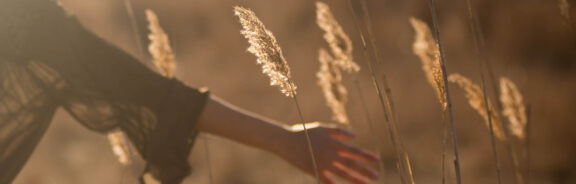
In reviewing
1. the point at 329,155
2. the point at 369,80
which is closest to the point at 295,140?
the point at 329,155

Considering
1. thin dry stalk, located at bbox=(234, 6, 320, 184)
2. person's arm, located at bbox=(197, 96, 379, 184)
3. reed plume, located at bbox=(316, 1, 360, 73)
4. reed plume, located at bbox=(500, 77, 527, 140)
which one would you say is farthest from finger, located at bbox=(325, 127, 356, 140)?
reed plume, located at bbox=(500, 77, 527, 140)

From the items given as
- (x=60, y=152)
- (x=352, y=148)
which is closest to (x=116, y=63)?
(x=352, y=148)

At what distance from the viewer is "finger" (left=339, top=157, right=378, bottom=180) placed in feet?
3.14

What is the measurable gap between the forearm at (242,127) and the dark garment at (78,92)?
3 centimetres

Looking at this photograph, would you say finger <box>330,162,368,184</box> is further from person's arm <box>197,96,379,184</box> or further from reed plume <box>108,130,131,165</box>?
reed plume <box>108,130,131,165</box>

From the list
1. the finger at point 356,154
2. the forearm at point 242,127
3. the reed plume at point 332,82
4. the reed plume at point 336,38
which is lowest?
the forearm at point 242,127

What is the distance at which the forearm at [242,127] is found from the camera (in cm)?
102

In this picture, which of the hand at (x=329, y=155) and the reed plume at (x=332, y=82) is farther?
the reed plume at (x=332, y=82)

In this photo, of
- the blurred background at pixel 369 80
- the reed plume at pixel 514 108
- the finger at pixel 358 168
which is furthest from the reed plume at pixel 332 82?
the blurred background at pixel 369 80

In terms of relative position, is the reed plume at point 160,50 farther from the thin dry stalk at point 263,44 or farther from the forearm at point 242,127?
the thin dry stalk at point 263,44

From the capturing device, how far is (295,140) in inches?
39.9

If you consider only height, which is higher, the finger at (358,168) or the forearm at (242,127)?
the finger at (358,168)

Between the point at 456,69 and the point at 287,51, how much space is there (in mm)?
1043

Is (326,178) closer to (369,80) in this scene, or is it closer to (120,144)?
(120,144)
